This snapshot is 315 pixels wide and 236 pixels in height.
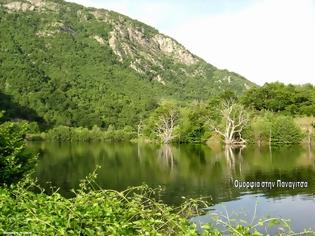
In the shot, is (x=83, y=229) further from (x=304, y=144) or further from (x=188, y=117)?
(x=188, y=117)

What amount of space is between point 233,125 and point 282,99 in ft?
59.6

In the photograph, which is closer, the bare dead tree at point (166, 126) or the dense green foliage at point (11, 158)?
the dense green foliage at point (11, 158)

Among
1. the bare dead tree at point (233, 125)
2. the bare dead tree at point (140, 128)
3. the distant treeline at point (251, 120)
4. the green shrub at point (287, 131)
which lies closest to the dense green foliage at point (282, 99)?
the distant treeline at point (251, 120)

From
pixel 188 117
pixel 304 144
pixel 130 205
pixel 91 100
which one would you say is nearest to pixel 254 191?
pixel 130 205

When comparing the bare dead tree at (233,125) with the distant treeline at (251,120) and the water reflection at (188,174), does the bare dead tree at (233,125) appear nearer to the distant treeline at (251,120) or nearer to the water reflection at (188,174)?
the distant treeline at (251,120)

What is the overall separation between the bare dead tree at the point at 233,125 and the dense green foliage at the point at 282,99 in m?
11.5

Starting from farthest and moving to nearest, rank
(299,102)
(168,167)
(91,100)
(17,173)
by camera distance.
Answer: (91,100)
(299,102)
(168,167)
(17,173)

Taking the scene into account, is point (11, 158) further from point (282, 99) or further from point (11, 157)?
point (282, 99)

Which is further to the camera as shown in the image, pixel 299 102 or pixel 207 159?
pixel 299 102

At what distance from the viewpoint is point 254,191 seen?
3403 centimetres

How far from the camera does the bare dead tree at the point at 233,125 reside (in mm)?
84688

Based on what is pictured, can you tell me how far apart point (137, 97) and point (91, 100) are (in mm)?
16204

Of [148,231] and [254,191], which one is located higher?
[148,231]

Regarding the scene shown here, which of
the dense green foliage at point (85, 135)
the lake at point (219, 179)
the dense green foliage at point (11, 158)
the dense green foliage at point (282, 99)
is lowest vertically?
the lake at point (219, 179)
